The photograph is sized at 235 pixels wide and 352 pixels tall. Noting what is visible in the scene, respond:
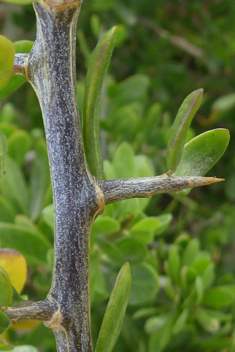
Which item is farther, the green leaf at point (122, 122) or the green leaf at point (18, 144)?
the green leaf at point (122, 122)

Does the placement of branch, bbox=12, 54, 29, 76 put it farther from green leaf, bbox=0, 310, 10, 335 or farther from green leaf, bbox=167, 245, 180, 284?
green leaf, bbox=167, 245, 180, 284

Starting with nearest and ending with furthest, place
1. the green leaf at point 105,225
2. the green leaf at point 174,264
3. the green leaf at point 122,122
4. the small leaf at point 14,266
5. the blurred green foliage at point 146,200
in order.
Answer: the small leaf at point 14,266 < the green leaf at point 105,225 < the blurred green foliage at point 146,200 < the green leaf at point 174,264 < the green leaf at point 122,122

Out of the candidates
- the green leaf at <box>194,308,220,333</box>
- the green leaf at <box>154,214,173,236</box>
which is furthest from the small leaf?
the green leaf at <box>194,308,220,333</box>

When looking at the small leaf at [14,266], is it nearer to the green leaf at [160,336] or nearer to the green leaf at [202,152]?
the green leaf at [202,152]

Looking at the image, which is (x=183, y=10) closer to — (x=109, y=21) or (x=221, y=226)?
(x=109, y=21)

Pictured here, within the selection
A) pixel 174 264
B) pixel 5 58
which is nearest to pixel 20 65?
pixel 5 58

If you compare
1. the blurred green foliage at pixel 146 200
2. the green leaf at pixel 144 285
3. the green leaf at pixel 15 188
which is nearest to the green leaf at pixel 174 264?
the blurred green foliage at pixel 146 200
